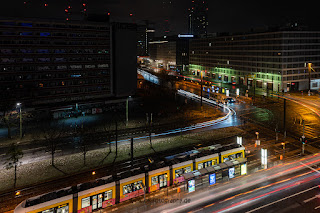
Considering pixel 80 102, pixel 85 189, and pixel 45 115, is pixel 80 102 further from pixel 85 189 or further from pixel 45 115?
pixel 85 189

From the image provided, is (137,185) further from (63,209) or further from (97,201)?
(63,209)

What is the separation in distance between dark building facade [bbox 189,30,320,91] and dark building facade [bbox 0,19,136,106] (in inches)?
1811

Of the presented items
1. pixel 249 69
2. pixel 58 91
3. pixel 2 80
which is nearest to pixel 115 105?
pixel 58 91

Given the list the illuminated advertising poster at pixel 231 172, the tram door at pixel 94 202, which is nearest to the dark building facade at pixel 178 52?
the illuminated advertising poster at pixel 231 172

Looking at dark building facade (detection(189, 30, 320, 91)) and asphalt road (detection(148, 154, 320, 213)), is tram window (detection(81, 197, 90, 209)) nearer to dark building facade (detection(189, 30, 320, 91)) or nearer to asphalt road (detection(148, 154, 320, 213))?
asphalt road (detection(148, 154, 320, 213))

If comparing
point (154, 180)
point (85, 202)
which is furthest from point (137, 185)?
point (85, 202)

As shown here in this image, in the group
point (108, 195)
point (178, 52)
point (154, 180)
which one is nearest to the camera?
point (108, 195)

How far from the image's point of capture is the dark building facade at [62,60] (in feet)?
198

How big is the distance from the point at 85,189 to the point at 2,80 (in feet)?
168

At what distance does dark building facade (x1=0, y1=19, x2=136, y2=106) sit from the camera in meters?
→ 60.3

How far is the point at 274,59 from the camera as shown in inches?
3398

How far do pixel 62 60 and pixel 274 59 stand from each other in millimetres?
69573

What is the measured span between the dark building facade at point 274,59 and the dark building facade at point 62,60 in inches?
1811

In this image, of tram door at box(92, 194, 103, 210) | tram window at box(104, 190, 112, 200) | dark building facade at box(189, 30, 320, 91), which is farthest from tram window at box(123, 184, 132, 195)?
dark building facade at box(189, 30, 320, 91)
